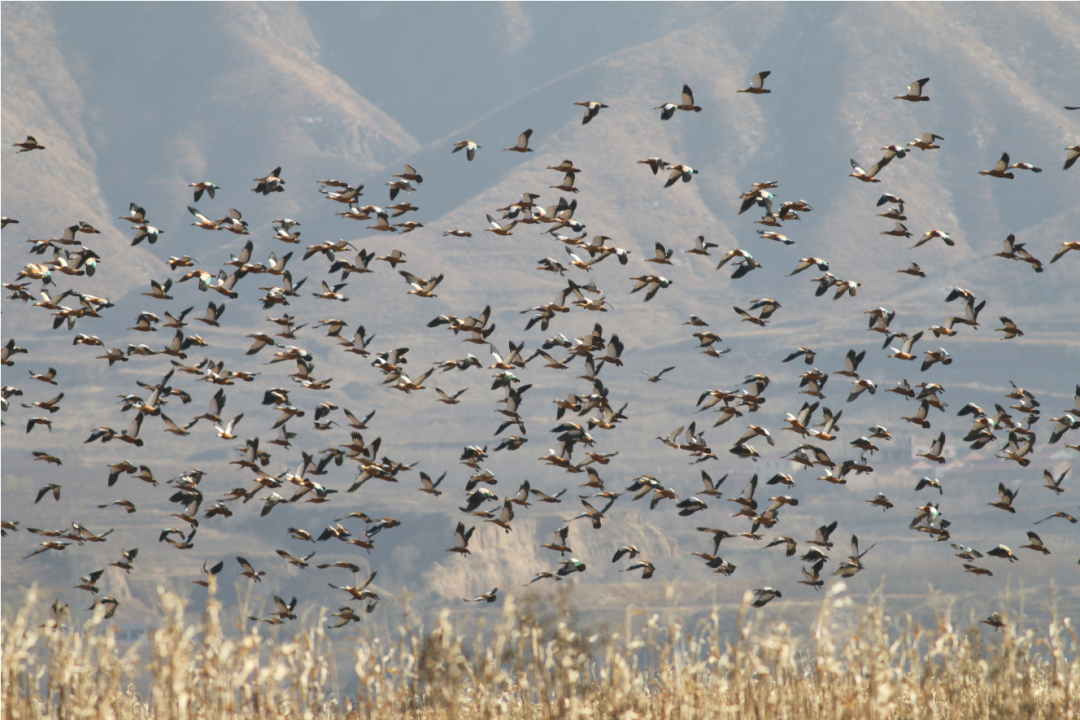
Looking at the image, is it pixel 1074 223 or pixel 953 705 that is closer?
pixel 953 705

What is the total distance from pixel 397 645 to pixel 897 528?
13261cm

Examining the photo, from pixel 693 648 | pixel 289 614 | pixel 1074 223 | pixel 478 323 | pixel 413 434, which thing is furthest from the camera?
pixel 1074 223

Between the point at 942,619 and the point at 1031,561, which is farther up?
the point at 1031,561

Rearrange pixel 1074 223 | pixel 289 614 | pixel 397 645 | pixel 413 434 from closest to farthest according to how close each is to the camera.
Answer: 1. pixel 397 645
2. pixel 289 614
3. pixel 413 434
4. pixel 1074 223

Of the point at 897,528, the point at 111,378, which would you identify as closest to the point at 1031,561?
the point at 897,528

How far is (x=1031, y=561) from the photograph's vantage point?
389 ft

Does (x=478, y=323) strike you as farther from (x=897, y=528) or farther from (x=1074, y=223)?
(x=1074, y=223)

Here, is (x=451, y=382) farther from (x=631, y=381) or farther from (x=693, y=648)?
(x=693, y=648)

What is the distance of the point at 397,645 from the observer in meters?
14.1

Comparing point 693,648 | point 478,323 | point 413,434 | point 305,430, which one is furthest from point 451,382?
point 693,648

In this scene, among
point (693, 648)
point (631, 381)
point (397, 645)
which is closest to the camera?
point (693, 648)

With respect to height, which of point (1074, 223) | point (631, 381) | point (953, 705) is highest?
point (1074, 223)

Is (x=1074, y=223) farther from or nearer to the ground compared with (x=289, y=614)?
farther from the ground

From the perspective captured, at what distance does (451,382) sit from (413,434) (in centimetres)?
935
